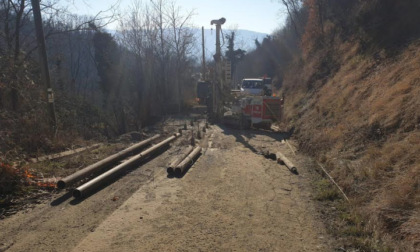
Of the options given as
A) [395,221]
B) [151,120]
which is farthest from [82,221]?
[151,120]

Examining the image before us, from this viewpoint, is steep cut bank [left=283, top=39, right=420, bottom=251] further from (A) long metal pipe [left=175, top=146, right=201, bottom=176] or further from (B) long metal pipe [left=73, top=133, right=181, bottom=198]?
(B) long metal pipe [left=73, top=133, right=181, bottom=198]

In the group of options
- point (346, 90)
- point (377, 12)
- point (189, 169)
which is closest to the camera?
point (189, 169)

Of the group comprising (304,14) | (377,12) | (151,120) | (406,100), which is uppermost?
(304,14)

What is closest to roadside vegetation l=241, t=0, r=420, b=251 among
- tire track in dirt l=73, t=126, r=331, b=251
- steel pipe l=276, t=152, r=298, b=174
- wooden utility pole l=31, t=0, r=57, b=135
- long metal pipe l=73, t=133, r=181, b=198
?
tire track in dirt l=73, t=126, r=331, b=251

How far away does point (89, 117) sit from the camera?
2091 centimetres

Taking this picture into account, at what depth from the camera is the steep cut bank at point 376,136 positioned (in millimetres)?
4789

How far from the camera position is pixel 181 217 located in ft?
17.3

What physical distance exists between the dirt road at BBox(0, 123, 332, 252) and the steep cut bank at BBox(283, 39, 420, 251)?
956mm

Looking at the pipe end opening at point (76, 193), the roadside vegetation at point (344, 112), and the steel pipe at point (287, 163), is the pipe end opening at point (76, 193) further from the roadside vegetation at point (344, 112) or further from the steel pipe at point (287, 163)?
the steel pipe at point (287, 163)

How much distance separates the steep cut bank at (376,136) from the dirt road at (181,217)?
3.14 ft

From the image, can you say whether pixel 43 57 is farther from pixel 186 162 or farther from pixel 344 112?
pixel 344 112

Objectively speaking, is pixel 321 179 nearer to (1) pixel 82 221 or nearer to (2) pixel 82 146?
(1) pixel 82 221

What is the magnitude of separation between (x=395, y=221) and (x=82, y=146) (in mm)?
9622

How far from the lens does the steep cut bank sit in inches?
189
